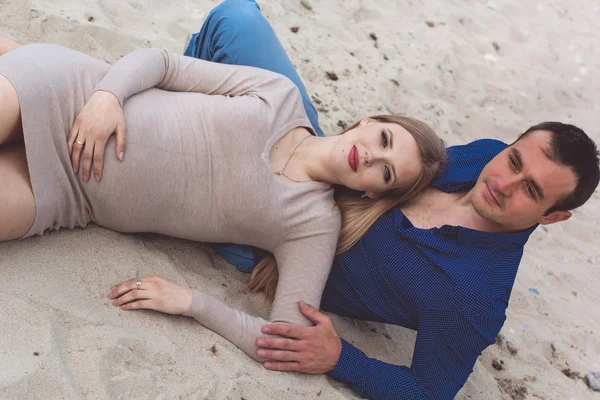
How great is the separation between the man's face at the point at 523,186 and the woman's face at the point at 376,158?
272mm

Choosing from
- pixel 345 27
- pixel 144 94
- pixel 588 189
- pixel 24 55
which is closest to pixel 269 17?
pixel 345 27

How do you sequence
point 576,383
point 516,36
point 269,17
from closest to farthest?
point 576,383, point 269,17, point 516,36

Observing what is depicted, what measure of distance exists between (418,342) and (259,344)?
56cm

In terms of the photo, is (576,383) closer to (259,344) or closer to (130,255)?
(259,344)

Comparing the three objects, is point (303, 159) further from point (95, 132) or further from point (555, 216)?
point (555, 216)

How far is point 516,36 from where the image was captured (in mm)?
4855

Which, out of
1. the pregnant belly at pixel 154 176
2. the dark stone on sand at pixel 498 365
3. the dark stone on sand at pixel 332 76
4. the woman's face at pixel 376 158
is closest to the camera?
the pregnant belly at pixel 154 176

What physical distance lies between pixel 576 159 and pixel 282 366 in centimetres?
124

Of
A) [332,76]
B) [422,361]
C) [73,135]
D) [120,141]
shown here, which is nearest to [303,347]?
[422,361]

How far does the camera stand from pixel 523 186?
2053 mm

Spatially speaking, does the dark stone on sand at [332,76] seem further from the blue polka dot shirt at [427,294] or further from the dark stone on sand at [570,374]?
the dark stone on sand at [570,374]

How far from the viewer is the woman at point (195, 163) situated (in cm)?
182

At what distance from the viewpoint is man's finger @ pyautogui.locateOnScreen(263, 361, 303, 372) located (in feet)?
6.26

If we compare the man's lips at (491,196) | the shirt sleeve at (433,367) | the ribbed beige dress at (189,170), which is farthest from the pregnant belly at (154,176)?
the man's lips at (491,196)
